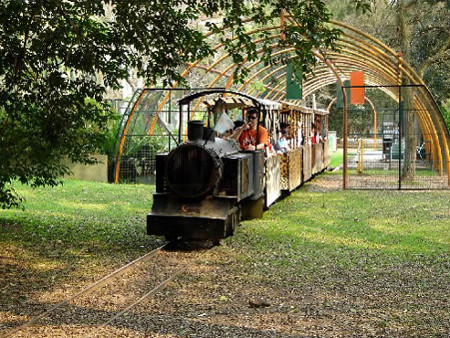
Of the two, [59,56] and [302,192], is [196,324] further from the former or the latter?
[302,192]

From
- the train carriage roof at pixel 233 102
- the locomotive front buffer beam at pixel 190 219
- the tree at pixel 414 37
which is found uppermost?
the tree at pixel 414 37

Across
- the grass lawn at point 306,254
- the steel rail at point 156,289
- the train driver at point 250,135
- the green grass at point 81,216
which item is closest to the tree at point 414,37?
the grass lawn at point 306,254

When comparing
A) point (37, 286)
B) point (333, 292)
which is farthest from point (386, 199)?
point (37, 286)

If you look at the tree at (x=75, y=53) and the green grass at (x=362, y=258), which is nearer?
the green grass at (x=362, y=258)

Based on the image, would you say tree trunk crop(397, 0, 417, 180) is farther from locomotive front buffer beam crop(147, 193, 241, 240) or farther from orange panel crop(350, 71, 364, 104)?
locomotive front buffer beam crop(147, 193, 241, 240)

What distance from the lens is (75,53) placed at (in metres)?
11.3

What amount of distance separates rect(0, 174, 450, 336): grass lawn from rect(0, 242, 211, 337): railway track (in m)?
0.39

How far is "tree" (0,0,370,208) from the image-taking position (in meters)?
10.9

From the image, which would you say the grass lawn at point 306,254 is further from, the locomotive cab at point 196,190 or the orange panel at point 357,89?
the orange panel at point 357,89

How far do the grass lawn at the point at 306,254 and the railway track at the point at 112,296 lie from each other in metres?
0.39

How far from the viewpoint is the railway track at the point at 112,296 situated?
7.66m

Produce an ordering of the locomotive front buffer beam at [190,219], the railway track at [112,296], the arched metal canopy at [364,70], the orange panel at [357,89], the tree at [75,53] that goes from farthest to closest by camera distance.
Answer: the orange panel at [357,89] < the arched metal canopy at [364,70] < the locomotive front buffer beam at [190,219] < the tree at [75,53] < the railway track at [112,296]

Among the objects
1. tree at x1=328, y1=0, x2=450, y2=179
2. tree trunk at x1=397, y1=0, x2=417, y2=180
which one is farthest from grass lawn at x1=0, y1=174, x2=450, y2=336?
tree at x1=328, y1=0, x2=450, y2=179

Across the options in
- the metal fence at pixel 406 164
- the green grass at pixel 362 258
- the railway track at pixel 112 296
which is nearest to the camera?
the railway track at pixel 112 296
